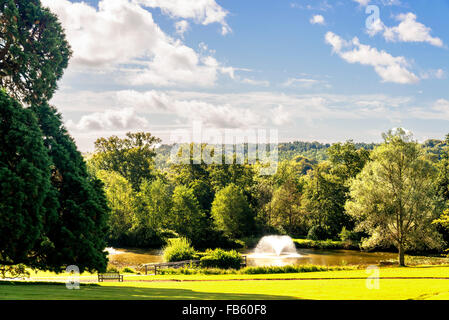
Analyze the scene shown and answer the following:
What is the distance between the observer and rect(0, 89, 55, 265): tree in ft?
42.0

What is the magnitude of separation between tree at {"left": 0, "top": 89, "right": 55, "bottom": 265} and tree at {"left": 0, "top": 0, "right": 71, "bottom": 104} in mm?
3411

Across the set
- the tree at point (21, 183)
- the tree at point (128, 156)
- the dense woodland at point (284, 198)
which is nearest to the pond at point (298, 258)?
the dense woodland at point (284, 198)

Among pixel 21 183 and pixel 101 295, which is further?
pixel 21 183

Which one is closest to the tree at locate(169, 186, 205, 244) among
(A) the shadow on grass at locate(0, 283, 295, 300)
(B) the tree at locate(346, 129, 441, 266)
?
(B) the tree at locate(346, 129, 441, 266)

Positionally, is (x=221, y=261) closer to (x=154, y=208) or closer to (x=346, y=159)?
(x=154, y=208)

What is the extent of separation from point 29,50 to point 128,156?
48.4m

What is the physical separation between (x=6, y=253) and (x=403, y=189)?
3046 cm

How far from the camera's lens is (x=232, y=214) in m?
56.5

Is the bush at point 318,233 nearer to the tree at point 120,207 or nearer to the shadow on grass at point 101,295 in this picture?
the tree at point 120,207

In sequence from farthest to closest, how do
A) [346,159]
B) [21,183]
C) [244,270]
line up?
1. [346,159]
2. [244,270]
3. [21,183]

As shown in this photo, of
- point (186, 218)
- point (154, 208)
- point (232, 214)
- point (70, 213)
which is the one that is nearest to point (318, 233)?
point (232, 214)

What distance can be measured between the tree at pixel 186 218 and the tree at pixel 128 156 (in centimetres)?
1562

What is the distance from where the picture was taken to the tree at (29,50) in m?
17.0
